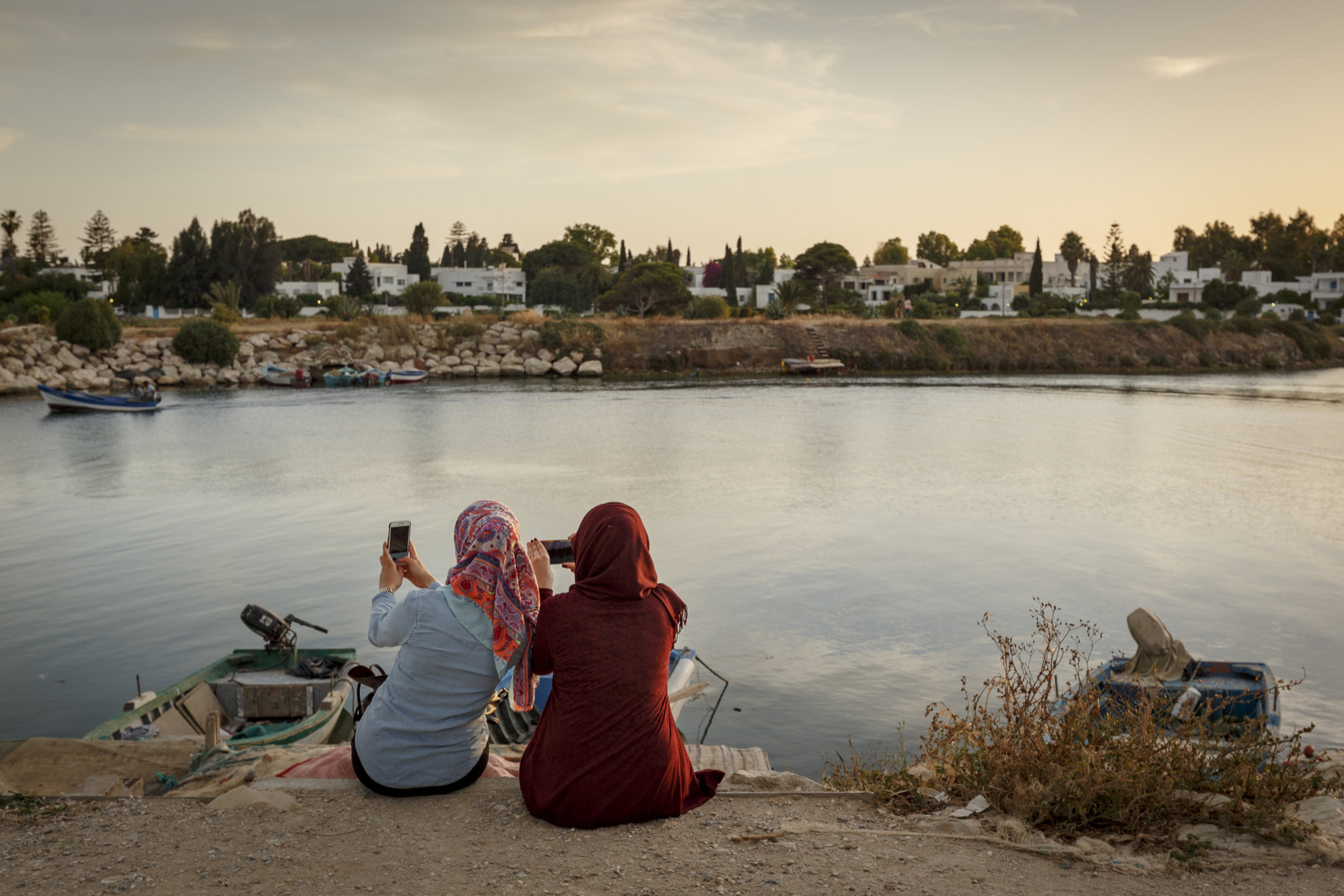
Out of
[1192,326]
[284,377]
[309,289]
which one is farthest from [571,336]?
[1192,326]

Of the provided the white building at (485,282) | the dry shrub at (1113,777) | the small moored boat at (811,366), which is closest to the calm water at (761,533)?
the dry shrub at (1113,777)

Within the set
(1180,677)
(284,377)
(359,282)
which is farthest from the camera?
(359,282)

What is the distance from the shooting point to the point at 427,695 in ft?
13.6

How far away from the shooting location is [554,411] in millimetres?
38000

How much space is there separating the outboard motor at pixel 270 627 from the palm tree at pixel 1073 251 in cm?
12108

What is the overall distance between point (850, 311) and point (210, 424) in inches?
2153

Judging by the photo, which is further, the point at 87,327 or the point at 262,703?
the point at 87,327

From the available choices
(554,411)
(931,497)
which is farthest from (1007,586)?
(554,411)

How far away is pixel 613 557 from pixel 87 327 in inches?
2125

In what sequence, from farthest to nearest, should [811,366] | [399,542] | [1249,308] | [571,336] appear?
[1249,308] < [571,336] < [811,366] < [399,542]

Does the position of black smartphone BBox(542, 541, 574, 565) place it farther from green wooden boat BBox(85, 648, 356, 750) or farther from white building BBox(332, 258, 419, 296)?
white building BBox(332, 258, 419, 296)

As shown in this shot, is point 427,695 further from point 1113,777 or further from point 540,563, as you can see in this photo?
point 1113,777

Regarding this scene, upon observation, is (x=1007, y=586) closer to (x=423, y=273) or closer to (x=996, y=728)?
(x=996, y=728)

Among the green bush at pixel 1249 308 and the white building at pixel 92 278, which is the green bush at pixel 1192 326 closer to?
the green bush at pixel 1249 308
